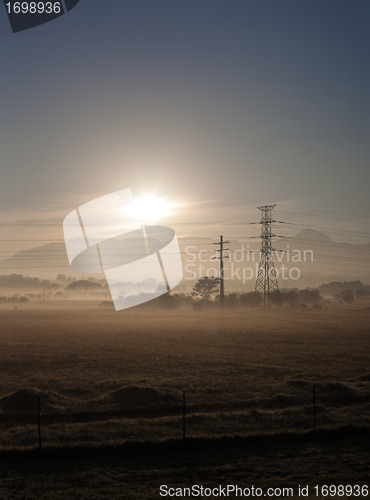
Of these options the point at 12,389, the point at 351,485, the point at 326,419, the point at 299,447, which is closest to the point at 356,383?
the point at 326,419

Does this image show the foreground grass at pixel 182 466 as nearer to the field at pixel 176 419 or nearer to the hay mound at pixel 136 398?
the field at pixel 176 419

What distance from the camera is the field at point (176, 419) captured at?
50.8 feet

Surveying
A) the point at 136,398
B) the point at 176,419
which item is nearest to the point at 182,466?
the point at 176,419

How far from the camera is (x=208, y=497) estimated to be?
13906mm

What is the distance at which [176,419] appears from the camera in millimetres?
22500

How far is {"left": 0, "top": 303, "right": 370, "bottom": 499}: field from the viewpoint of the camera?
15.5 metres

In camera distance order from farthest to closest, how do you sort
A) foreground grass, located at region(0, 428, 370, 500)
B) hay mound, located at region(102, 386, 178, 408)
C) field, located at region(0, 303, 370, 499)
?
hay mound, located at region(102, 386, 178, 408) < field, located at region(0, 303, 370, 499) < foreground grass, located at region(0, 428, 370, 500)

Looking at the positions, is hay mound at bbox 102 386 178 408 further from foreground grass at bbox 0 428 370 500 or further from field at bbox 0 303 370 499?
foreground grass at bbox 0 428 370 500

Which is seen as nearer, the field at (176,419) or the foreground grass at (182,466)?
the foreground grass at (182,466)

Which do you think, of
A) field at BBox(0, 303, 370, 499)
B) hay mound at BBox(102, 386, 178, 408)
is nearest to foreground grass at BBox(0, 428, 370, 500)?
field at BBox(0, 303, 370, 499)

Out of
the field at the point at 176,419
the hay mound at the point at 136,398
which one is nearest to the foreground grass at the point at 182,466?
the field at the point at 176,419

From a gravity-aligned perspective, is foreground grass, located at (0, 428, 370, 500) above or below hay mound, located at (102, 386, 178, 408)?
above

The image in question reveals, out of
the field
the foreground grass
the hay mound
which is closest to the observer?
the foreground grass

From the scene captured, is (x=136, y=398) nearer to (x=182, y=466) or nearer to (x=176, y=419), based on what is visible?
(x=176, y=419)
